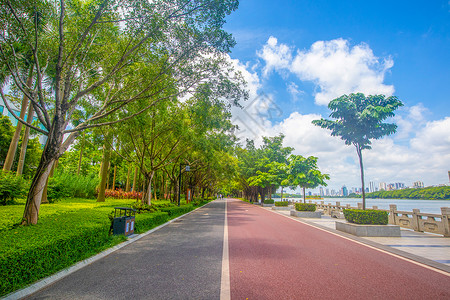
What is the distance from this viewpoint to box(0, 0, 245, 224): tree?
23.0 ft

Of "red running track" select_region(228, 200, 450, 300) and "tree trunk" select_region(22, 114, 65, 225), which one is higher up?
"tree trunk" select_region(22, 114, 65, 225)

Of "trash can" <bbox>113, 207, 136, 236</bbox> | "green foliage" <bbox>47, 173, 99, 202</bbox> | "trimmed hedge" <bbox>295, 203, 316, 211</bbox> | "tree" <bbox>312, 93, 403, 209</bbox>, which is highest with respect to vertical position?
"tree" <bbox>312, 93, 403, 209</bbox>

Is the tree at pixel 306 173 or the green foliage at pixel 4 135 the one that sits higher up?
the green foliage at pixel 4 135

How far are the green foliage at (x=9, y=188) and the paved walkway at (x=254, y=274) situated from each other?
11.3 meters

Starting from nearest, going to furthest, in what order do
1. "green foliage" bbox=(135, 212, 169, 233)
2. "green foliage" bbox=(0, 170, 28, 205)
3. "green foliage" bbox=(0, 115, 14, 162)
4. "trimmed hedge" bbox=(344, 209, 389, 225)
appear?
1. "green foliage" bbox=(135, 212, 169, 233)
2. "trimmed hedge" bbox=(344, 209, 389, 225)
3. "green foliage" bbox=(0, 170, 28, 205)
4. "green foliage" bbox=(0, 115, 14, 162)

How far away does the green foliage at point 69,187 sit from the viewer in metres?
18.1

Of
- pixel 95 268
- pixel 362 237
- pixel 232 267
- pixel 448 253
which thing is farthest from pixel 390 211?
pixel 95 268

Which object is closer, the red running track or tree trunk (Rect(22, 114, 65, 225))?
the red running track

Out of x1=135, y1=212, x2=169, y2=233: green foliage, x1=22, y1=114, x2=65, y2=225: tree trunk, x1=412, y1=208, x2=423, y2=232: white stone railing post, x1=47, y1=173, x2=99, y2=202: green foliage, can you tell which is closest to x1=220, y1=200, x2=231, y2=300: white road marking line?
x1=135, y1=212, x2=169, y2=233: green foliage

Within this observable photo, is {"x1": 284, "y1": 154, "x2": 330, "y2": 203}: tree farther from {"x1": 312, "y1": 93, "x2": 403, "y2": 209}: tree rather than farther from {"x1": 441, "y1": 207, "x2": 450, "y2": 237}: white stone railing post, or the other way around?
{"x1": 441, "y1": 207, "x2": 450, "y2": 237}: white stone railing post

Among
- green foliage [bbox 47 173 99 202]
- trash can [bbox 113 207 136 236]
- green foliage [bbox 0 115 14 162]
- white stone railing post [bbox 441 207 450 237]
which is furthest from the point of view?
green foliage [bbox 0 115 14 162]

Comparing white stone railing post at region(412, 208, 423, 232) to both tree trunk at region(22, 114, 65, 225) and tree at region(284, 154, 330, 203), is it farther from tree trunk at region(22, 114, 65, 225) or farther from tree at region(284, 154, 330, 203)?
tree trunk at region(22, 114, 65, 225)

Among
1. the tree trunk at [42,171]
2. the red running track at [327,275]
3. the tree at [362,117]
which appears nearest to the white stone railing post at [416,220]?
the tree at [362,117]

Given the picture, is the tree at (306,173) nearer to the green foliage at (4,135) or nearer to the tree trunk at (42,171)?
the tree trunk at (42,171)
